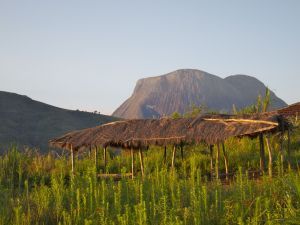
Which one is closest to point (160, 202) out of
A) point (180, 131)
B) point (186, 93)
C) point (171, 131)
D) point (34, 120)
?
point (180, 131)

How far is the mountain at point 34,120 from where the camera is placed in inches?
1235

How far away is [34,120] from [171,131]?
24.9m

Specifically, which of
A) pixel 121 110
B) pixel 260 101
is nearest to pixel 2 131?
pixel 260 101

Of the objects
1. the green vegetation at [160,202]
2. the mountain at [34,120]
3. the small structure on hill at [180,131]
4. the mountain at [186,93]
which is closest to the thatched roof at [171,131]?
the small structure on hill at [180,131]

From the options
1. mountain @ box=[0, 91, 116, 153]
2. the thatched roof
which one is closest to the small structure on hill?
the thatched roof

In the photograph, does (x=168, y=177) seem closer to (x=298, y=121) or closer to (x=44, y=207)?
(x=44, y=207)

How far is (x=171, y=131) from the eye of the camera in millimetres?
12039

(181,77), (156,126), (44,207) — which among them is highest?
(181,77)

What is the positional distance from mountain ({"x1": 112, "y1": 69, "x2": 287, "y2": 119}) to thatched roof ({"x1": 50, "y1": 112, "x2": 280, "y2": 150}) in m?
104

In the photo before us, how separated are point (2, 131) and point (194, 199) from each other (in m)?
27.1

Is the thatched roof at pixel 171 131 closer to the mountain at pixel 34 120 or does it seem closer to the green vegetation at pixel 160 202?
the green vegetation at pixel 160 202

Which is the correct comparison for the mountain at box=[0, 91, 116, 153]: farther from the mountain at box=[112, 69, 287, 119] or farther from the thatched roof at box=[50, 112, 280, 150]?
the mountain at box=[112, 69, 287, 119]

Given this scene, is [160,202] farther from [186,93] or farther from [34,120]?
[186,93]

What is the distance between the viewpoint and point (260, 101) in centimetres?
1616
